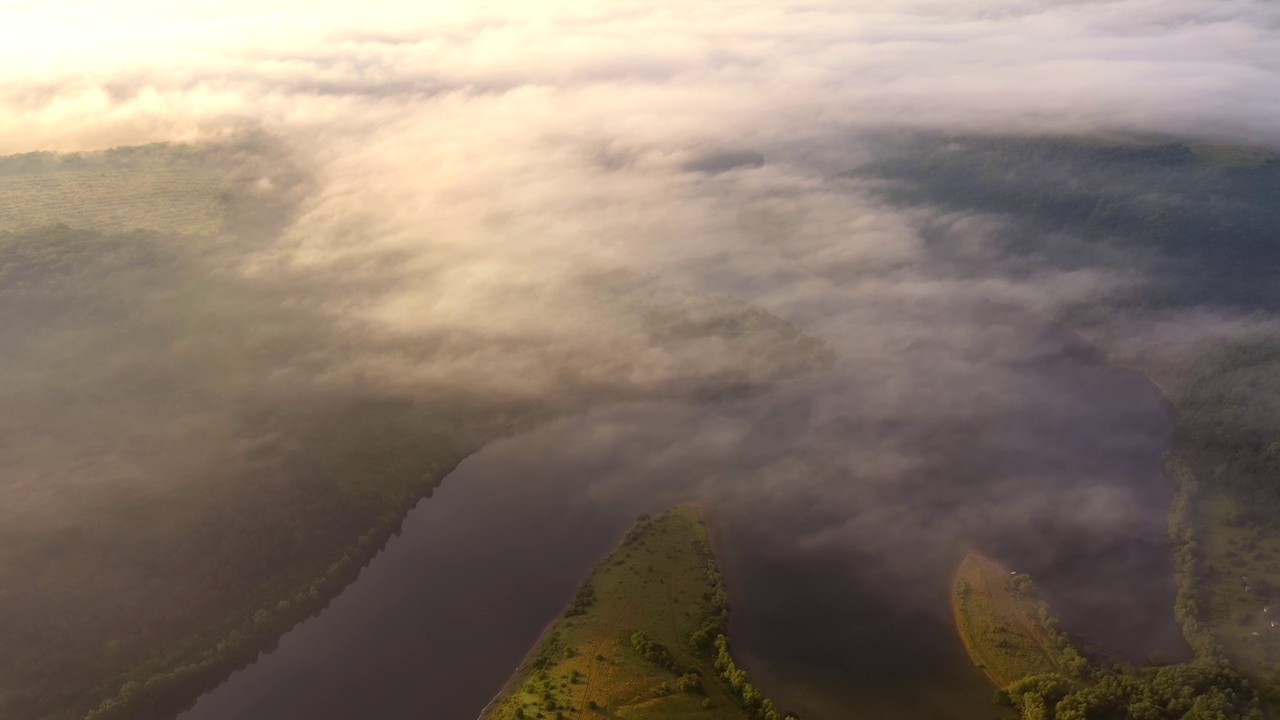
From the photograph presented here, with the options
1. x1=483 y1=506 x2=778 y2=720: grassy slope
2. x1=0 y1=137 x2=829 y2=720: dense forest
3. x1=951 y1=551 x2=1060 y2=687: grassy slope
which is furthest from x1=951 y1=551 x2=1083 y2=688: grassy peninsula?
x1=0 y1=137 x2=829 y2=720: dense forest

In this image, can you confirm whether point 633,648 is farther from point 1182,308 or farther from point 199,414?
point 1182,308

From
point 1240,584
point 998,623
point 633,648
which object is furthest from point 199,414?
point 1240,584

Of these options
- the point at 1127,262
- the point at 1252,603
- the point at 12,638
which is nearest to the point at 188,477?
the point at 12,638

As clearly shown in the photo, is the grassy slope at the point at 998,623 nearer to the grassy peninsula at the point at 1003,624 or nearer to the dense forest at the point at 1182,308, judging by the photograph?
the grassy peninsula at the point at 1003,624

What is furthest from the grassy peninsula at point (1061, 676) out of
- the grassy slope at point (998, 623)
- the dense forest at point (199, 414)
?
the dense forest at point (199, 414)

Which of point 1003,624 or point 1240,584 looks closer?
point 1003,624

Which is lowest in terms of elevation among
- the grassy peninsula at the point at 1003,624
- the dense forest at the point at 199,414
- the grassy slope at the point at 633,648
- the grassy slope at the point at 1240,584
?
the grassy slope at the point at 1240,584
